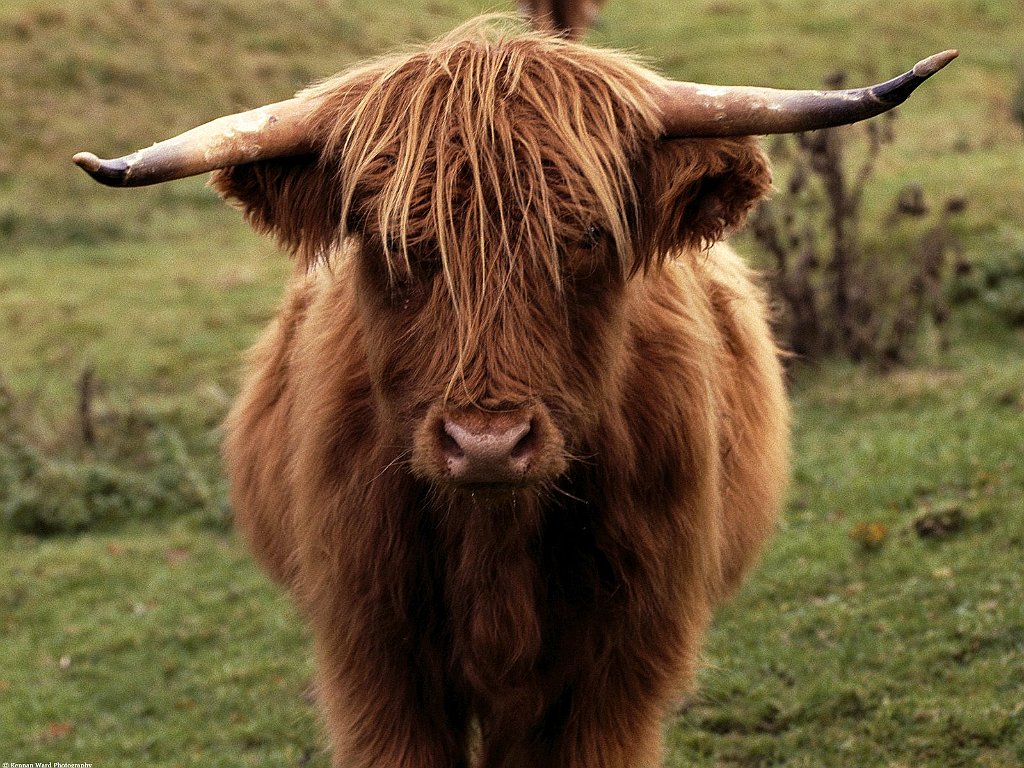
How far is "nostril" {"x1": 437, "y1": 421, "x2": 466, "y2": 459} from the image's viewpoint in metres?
2.78

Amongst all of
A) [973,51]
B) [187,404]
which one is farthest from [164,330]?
[973,51]

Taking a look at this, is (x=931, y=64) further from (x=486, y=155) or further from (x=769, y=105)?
(x=486, y=155)

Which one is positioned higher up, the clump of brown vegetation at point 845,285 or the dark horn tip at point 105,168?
the dark horn tip at point 105,168

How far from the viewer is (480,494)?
288 centimetres

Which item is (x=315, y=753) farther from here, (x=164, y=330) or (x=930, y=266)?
(x=164, y=330)

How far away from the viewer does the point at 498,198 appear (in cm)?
294

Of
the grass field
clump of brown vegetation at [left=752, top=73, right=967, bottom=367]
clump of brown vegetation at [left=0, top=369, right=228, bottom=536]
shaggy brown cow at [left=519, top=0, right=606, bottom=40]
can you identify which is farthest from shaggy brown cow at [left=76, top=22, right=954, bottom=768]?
clump of brown vegetation at [left=752, top=73, right=967, bottom=367]

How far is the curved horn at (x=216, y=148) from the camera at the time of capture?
287 cm

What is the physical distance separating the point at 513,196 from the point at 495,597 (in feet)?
3.50

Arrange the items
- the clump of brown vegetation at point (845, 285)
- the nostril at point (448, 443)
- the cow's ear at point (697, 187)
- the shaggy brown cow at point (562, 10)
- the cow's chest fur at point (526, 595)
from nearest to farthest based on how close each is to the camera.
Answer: the nostril at point (448, 443) → the cow's ear at point (697, 187) → the cow's chest fur at point (526, 595) → the shaggy brown cow at point (562, 10) → the clump of brown vegetation at point (845, 285)

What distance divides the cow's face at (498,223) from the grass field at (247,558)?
79 cm

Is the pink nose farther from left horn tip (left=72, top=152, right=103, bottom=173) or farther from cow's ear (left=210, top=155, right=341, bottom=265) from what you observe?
left horn tip (left=72, top=152, right=103, bottom=173)

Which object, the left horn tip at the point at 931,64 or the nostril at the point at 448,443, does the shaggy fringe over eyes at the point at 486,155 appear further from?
the left horn tip at the point at 931,64

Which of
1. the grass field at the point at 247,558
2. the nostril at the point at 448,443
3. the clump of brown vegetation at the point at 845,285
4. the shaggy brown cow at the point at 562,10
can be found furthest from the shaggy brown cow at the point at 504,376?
the clump of brown vegetation at the point at 845,285
